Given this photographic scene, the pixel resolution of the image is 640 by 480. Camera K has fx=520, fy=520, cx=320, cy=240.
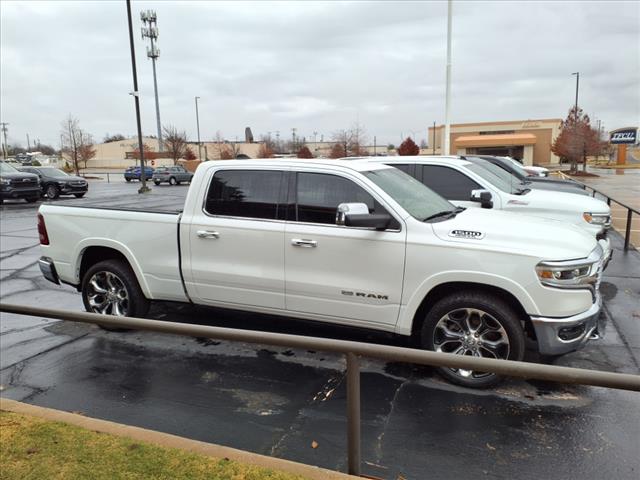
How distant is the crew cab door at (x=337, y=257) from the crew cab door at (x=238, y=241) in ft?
0.50

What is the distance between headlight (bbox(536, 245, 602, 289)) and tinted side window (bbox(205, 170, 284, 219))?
2.27m

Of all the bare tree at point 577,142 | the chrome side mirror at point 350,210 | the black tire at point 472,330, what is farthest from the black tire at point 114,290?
the bare tree at point 577,142

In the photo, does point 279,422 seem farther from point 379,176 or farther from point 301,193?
point 379,176

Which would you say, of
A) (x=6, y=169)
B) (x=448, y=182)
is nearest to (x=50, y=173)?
(x=6, y=169)

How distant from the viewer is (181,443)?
3148 millimetres

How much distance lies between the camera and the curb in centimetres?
284

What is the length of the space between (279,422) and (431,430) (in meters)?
1.07

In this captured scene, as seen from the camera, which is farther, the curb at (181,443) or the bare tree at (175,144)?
the bare tree at (175,144)

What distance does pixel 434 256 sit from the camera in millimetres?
4074

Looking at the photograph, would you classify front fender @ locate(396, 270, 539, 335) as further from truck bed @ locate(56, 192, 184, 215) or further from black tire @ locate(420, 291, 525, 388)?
truck bed @ locate(56, 192, 184, 215)

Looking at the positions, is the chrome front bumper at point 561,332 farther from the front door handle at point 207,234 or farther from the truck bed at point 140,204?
the truck bed at point 140,204

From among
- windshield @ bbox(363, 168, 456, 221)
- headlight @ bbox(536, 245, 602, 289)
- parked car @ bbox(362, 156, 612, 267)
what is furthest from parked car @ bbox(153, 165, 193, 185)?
headlight @ bbox(536, 245, 602, 289)

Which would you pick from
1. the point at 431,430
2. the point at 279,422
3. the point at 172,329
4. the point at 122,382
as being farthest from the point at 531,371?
the point at 122,382

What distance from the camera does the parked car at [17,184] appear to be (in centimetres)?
2156
